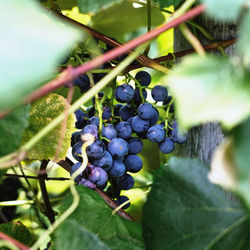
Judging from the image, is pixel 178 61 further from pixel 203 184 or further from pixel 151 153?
pixel 151 153

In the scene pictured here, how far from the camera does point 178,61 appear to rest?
36.3 inches

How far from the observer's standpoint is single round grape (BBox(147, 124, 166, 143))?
0.89 meters

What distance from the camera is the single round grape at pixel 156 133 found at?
2.91 feet

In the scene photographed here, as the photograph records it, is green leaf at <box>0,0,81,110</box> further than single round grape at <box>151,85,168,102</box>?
No

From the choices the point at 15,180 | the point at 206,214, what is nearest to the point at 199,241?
the point at 206,214

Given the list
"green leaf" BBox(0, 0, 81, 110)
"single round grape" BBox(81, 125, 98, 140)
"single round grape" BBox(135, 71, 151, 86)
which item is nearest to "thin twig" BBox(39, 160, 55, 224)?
"single round grape" BBox(81, 125, 98, 140)

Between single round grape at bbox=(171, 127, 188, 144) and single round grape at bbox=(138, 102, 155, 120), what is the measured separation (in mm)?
69

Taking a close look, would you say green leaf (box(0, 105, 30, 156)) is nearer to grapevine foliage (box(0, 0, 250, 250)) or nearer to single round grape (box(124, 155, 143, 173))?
grapevine foliage (box(0, 0, 250, 250))

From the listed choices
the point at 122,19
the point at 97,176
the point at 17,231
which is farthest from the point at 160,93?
the point at 122,19

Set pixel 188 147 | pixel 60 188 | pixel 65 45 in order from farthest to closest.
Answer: pixel 60 188 < pixel 188 147 < pixel 65 45

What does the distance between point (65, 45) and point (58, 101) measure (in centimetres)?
47

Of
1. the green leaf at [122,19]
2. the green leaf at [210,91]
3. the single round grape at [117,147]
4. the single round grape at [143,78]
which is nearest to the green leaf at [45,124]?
the single round grape at [117,147]

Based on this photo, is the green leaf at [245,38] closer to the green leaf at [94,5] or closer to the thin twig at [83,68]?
the thin twig at [83,68]

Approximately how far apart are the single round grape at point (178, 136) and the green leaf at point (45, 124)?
0.80 ft
